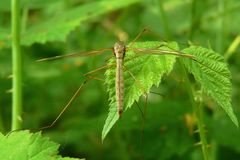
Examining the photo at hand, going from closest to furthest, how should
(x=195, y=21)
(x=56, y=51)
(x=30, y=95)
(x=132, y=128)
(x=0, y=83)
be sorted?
(x=132, y=128)
(x=195, y=21)
(x=0, y=83)
(x=30, y=95)
(x=56, y=51)

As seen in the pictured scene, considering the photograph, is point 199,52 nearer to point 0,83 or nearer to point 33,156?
point 33,156

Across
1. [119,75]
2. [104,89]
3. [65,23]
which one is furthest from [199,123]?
[104,89]

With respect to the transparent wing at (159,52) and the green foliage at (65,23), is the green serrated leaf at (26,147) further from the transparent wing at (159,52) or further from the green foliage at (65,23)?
the green foliage at (65,23)

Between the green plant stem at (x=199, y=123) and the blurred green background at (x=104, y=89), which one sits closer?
the green plant stem at (x=199, y=123)

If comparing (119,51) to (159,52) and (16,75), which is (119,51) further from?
(16,75)

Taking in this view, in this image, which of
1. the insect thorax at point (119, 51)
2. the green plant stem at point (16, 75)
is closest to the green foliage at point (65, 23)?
the green plant stem at point (16, 75)

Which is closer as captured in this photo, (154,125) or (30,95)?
(154,125)

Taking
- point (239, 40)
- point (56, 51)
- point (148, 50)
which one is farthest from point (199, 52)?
point (56, 51)
